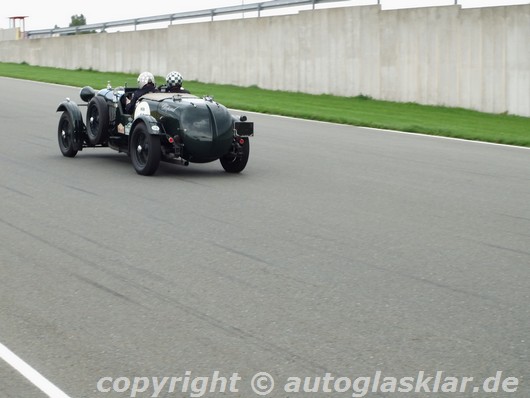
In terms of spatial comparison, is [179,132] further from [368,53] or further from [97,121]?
[368,53]

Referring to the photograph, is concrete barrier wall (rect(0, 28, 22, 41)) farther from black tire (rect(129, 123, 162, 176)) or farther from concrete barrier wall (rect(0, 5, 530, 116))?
black tire (rect(129, 123, 162, 176))

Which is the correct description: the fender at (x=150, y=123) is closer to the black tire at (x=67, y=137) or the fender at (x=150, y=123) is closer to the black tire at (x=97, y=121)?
the black tire at (x=97, y=121)

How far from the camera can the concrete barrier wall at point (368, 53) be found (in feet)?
82.4

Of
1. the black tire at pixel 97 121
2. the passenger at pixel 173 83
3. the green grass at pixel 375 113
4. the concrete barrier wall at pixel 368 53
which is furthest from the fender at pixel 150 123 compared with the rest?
the concrete barrier wall at pixel 368 53

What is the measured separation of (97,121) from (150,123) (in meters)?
1.72

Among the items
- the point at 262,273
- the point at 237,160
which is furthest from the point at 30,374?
the point at 237,160

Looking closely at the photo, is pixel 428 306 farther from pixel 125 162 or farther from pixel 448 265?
pixel 125 162

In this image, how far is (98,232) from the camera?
9406 mm

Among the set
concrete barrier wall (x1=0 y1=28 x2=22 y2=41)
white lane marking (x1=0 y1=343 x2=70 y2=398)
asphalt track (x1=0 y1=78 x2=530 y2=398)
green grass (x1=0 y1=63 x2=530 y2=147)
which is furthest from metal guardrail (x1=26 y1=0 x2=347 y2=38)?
white lane marking (x1=0 y1=343 x2=70 y2=398)

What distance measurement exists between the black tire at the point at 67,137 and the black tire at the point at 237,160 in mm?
2546

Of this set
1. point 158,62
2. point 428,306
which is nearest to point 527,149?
point 428,306

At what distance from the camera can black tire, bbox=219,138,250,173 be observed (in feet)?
45.6

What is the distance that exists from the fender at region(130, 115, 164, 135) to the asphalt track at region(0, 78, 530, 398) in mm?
593

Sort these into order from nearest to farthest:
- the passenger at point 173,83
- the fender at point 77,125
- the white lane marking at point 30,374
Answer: the white lane marking at point 30,374 < the passenger at point 173,83 < the fender at point 77,125
